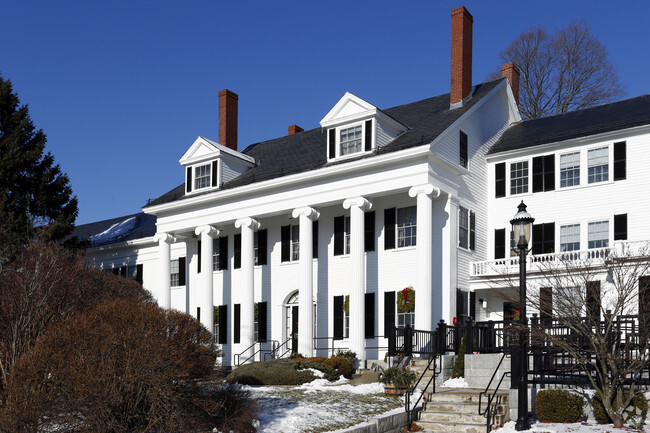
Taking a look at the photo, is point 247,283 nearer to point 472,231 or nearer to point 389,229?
point 389,229

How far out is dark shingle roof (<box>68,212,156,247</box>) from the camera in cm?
4194

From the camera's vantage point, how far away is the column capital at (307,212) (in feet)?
97.7

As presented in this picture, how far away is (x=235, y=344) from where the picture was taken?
111 ft

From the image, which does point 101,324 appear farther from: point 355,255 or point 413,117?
point 413,117

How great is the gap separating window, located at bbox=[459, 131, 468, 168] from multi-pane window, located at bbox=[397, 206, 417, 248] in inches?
106

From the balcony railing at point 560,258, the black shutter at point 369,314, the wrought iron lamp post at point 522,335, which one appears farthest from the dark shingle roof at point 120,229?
the wrought iron lamp post at point 522,335

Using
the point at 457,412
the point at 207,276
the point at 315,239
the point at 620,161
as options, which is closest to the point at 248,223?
the point at 315,239

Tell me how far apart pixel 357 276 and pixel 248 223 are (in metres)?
6.50

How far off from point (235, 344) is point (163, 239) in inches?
240

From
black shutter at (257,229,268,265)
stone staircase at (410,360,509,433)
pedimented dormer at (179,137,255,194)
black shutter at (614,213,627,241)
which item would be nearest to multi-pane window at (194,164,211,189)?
pedimented dormer at (179,137,255,194)

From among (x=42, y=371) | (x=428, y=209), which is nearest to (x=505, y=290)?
(x=428, y=209)

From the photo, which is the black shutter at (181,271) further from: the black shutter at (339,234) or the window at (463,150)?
the window at (463,150)

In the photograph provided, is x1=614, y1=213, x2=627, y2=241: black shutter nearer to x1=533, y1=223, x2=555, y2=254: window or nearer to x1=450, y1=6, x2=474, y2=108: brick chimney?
x1=533, y1=223, x2=555, y2=254: window

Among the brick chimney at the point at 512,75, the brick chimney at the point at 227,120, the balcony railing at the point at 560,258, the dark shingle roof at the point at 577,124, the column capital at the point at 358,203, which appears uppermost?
the brick chimney at the point at 512,75
